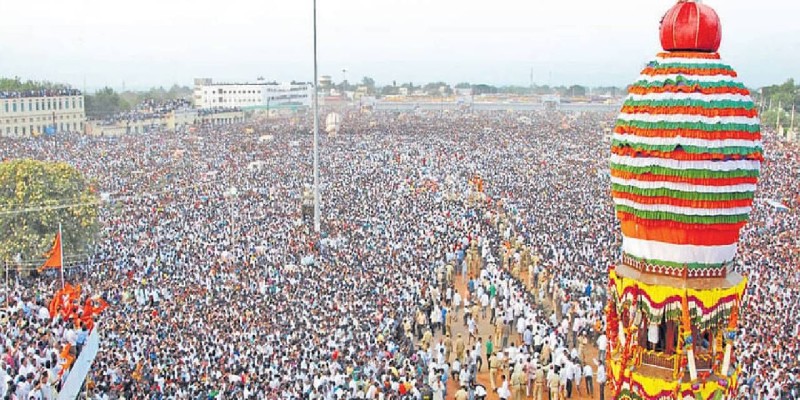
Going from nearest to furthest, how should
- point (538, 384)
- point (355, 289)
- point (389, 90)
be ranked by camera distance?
point (538, 384)
point (355, 289)
point (389, 90)

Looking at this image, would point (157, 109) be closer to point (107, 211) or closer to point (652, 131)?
point (107, 211)

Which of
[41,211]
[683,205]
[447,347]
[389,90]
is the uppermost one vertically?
[389,90]

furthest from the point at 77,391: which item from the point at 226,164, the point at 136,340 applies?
the point at 226,164

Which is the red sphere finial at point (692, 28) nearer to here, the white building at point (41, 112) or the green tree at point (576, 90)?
the white building at point (41, 112)

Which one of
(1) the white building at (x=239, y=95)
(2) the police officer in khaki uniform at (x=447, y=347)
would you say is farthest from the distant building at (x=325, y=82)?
(2) the police officer in khaki uniform at (x=447, y=347)

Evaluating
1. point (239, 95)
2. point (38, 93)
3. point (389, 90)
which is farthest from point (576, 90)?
point (38, 93)

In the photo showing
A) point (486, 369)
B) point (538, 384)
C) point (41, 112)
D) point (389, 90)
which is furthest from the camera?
point (389, 90)

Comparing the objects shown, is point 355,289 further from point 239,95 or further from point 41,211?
point 239,95
